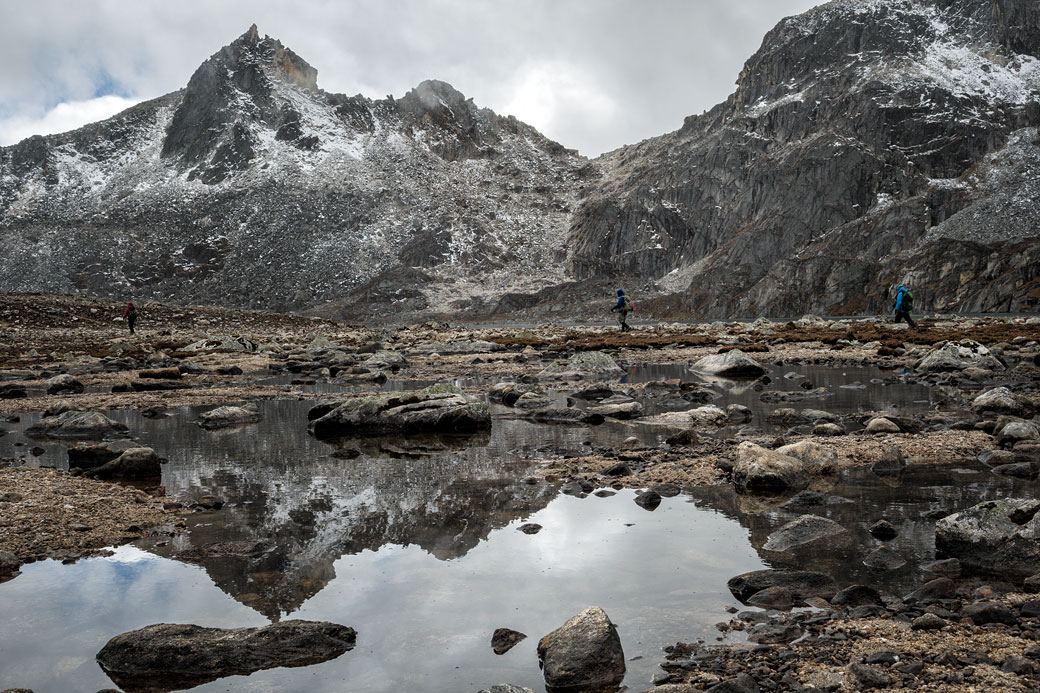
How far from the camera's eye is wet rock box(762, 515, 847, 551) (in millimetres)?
6805

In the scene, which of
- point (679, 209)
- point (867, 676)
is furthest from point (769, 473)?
point (679, 209)

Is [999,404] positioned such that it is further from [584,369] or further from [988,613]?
[584,369]

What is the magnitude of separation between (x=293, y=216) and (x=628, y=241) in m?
84.7

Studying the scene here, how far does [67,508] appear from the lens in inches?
328

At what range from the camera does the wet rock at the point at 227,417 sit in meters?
15.0

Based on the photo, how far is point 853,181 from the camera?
137m

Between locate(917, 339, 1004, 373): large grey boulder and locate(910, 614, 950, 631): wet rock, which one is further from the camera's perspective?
locate(917, 339, 1004, 373): large grey boulder

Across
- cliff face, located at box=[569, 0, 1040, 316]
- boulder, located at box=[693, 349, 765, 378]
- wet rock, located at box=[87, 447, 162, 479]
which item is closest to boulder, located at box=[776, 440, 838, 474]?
wet rock, located at box=[87, 447, 162, 479]

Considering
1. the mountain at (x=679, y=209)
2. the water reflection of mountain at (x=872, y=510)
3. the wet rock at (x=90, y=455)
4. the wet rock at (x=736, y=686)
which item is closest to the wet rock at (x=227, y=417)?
the wet rock at (x=90, y=455)

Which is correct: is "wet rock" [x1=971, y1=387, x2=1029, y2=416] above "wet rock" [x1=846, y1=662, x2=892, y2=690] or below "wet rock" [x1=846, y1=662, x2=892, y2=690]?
below

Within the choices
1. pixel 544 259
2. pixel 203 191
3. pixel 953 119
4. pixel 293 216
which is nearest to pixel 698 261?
pixel 544 259

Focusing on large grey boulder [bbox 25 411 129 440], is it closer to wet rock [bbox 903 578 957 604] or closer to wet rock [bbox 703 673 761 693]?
wet rock [bbox 703 673 761 693]

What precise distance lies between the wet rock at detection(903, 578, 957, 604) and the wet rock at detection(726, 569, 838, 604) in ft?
1.89

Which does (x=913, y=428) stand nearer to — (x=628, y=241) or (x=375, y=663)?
(x=375, y=663)
